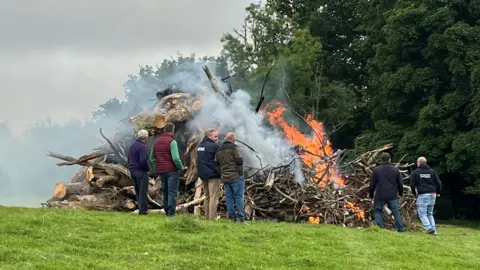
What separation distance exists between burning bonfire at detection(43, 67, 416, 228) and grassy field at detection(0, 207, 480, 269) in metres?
4.54

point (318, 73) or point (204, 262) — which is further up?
point (318, 73)

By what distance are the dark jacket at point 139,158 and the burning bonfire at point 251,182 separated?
Answer: 251cm

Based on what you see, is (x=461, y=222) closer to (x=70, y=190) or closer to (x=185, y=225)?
(x=70, y=190)

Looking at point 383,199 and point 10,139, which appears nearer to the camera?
point 383,199

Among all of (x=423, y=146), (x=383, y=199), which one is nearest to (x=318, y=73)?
(x=423, y=146)

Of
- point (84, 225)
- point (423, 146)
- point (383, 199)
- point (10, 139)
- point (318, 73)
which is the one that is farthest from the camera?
point (318, 73)

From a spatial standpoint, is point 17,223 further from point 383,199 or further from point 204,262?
point 383,199

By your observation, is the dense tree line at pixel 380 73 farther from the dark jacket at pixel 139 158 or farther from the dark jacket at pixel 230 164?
the dark jacket at pixel 230 164

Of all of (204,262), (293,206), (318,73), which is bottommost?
(204,262)

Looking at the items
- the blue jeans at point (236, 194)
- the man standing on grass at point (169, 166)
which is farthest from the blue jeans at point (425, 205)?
the man standing on grass at point (169, 166)

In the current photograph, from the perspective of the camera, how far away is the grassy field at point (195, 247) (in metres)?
8.00

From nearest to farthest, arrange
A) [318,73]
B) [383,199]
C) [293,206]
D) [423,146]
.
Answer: [383,199] < [293,206] < [423,146] < [318,73]

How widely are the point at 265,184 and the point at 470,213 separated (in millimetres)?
20938

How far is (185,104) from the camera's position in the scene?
18.7 metres
